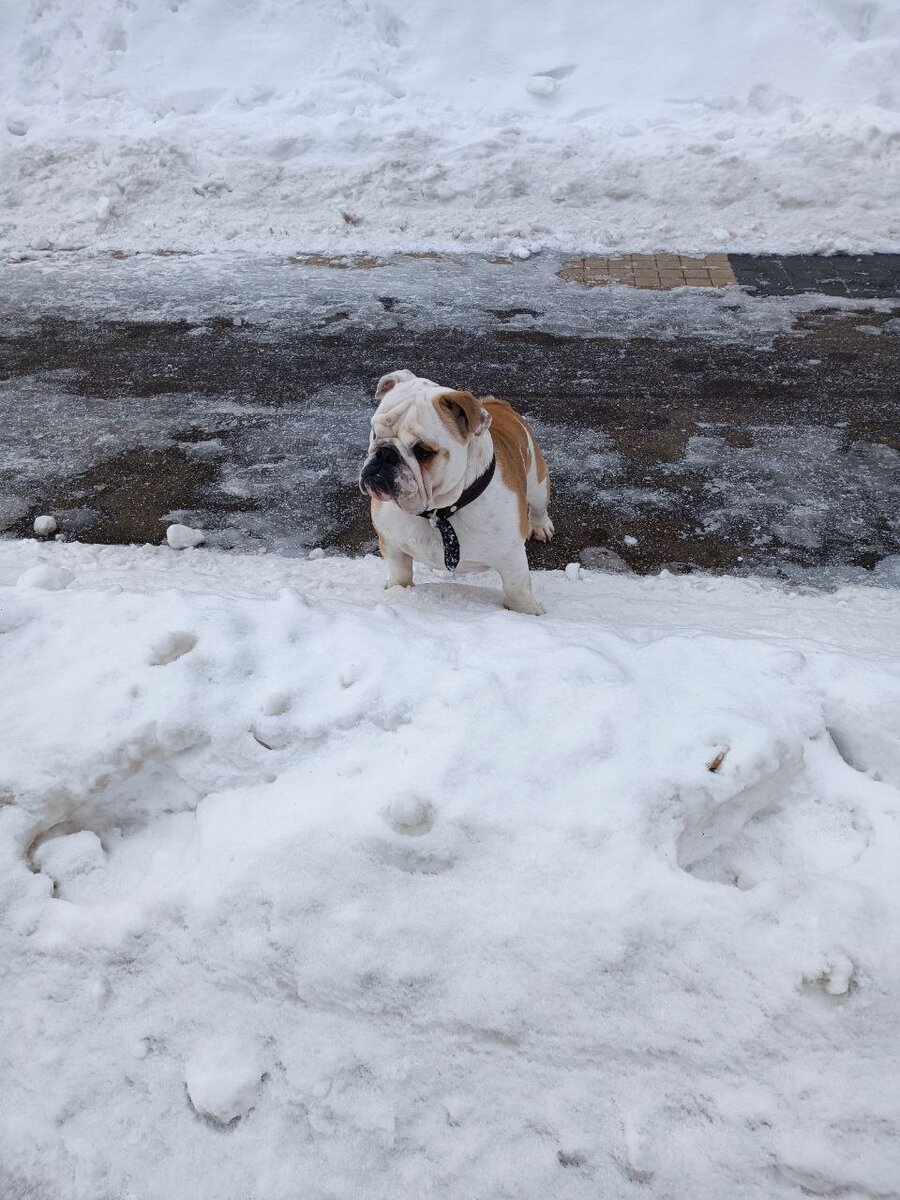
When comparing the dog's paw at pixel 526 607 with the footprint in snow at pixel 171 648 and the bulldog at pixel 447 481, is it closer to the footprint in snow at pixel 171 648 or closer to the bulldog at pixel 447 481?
the bulldog at pixel 447 481

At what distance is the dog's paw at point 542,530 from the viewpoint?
14.9 ft

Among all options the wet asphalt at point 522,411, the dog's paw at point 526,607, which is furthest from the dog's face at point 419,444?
the wet asphalt at point 522,411

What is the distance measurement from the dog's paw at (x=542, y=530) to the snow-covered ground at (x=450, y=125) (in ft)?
17.7

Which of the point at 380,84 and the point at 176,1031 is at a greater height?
the point at 380,84

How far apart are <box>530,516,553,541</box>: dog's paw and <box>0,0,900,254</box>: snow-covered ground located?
5399mm

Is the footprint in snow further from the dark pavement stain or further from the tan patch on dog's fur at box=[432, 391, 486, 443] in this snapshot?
the dark pavement stain

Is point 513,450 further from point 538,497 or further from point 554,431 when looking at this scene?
point 554,431

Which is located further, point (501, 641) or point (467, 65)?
point (467, 65)

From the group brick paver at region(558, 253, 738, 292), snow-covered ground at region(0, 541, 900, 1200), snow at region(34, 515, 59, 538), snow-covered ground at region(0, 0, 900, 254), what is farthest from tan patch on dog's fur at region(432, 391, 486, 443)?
snow-covered ground at region(0, 0, 900, 254)

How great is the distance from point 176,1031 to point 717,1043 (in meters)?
1.30

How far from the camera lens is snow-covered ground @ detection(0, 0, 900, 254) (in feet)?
29.7

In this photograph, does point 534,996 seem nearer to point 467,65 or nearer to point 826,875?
point 826,875

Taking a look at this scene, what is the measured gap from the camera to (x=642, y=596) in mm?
4133

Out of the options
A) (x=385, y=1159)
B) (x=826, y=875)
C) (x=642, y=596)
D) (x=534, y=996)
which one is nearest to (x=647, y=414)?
(x=642, y=596)
